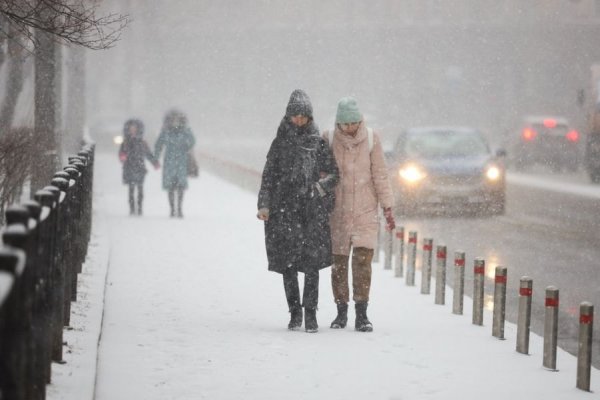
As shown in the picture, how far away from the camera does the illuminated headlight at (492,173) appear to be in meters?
23.1

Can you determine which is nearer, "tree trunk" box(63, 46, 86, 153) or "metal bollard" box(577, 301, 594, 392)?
"metal bollard" box(577, 301, 594, 392)

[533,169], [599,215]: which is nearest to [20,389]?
[599,215]

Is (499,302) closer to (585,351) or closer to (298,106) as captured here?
(585,351)

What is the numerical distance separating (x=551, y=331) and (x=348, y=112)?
2.14 metres

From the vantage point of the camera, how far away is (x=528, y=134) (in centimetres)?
4131

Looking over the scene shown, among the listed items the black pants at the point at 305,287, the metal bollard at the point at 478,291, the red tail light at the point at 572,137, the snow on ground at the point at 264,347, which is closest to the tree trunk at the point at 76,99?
the red tail light at the point at 572,137

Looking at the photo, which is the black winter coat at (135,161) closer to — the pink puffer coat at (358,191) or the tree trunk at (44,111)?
the tree trunk at (44,111)

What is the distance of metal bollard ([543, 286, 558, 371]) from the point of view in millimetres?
8758

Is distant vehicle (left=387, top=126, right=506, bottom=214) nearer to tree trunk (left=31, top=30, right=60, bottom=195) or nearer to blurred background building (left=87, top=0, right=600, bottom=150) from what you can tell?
tree trunk (left=31, top=30, right=60, bottom=195)

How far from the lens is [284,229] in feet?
31.7

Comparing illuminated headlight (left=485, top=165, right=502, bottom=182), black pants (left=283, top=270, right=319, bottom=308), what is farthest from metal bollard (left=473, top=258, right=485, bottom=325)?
illuminated headlight (left=485, top=165, right=502, bottom=182)

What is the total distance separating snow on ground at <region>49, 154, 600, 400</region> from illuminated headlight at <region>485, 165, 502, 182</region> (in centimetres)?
876

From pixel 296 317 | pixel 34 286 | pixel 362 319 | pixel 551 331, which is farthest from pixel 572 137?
pixel 34 286

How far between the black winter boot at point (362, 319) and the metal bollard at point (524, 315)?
1178mm
